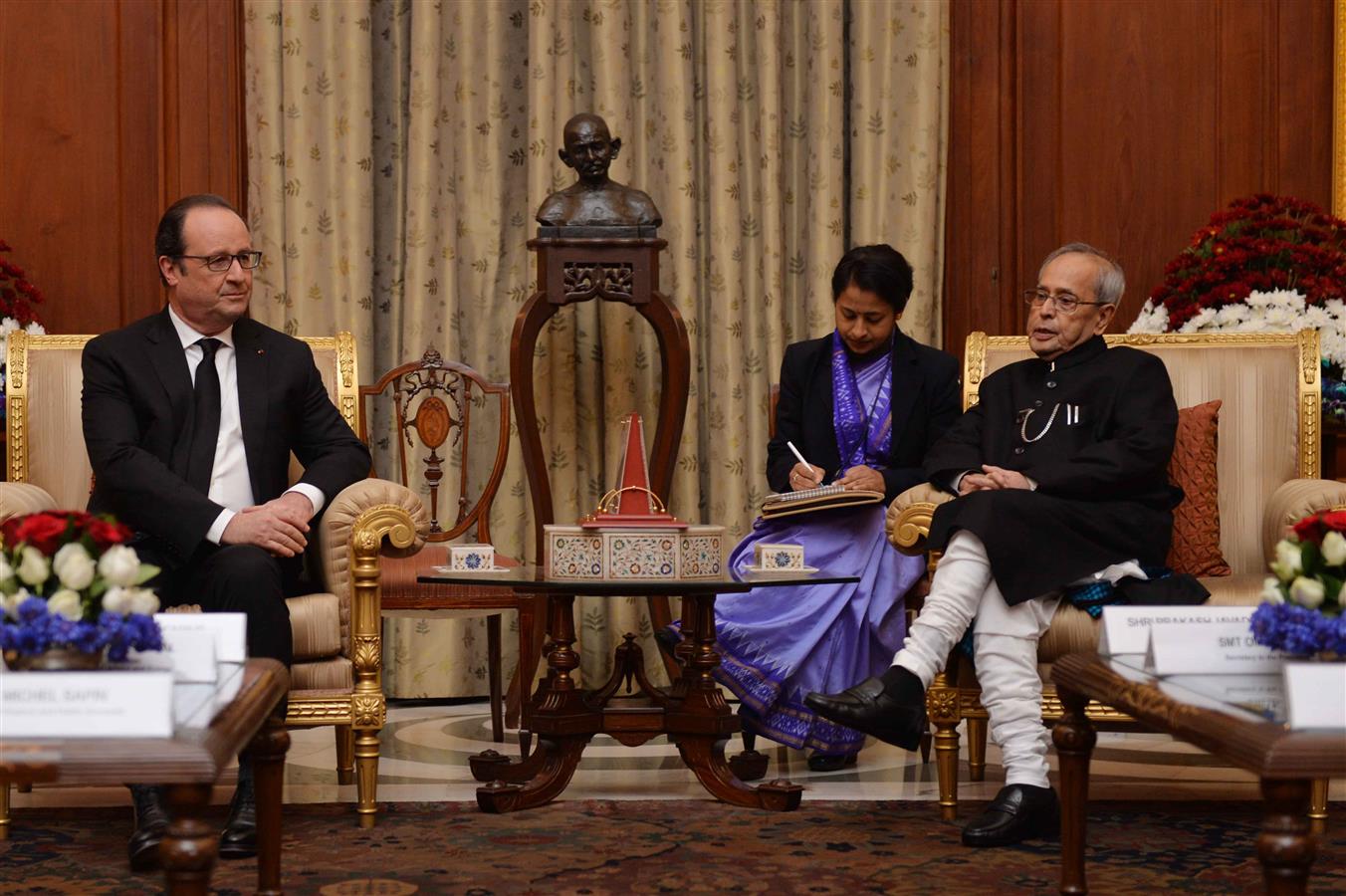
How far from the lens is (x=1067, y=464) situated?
3.58m

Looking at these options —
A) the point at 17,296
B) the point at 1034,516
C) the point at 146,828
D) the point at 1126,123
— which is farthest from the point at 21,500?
the point at 1126,123

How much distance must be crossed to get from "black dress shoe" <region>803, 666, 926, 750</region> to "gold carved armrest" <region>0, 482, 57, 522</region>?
68.1 inches

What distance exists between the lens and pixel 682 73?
5.30 meters

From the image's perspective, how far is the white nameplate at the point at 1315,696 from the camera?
197cm

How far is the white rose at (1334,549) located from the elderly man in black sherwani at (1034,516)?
46.3 inches

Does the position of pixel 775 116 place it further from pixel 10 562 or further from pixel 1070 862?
pixel 10 562

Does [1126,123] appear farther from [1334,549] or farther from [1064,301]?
[1334,549]

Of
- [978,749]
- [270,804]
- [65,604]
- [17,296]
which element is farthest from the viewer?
[17,296]

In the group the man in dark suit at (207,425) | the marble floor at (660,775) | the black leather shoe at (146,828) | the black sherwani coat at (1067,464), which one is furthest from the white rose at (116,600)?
the black sherwani coat at (1067,464)

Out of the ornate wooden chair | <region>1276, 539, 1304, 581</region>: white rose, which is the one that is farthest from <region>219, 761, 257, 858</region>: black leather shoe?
<region>1276, 539, 1304, 581</region>: white rose

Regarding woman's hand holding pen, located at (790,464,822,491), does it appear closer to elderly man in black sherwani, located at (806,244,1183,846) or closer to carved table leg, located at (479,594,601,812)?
elderly man in black sherwani, located at (806,244,1183,846)

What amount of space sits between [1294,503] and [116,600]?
2680 millimetres

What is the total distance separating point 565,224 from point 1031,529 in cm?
191

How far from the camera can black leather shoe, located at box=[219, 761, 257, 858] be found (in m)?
3.11
